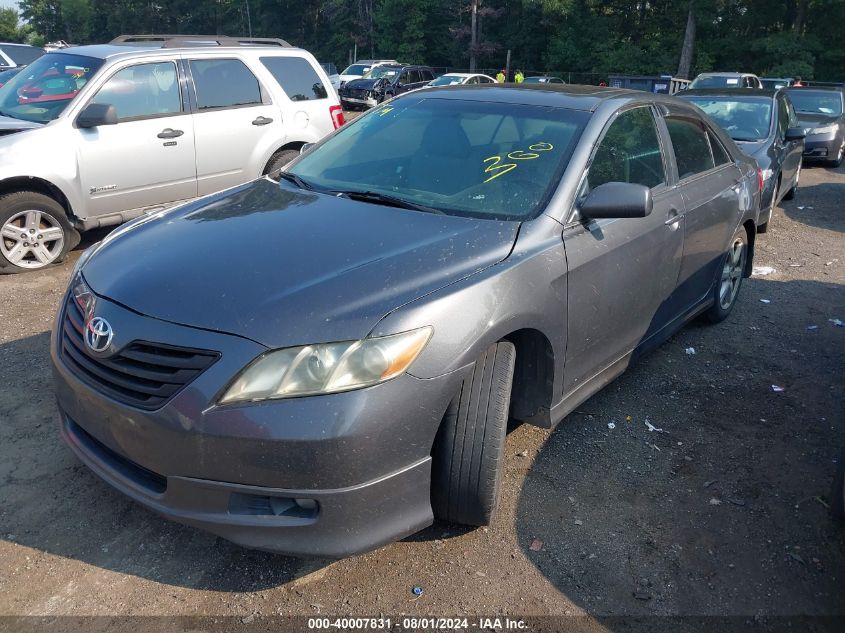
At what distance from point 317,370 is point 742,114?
829cm

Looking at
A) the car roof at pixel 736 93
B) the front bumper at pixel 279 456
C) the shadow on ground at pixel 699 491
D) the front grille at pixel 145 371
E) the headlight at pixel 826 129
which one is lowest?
the shadow on ground at pixel 699 491

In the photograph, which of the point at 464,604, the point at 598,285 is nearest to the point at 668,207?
the point at 598,285

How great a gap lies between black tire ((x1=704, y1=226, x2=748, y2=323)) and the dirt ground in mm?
951

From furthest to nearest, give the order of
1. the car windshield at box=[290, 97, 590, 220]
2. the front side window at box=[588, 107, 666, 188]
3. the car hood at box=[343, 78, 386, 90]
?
the car hood at box=[343, 78, 386, 90] < the front side window at box=[588, 107, 666, 188] < the car windshield at box=[290, 97, 590, 220]

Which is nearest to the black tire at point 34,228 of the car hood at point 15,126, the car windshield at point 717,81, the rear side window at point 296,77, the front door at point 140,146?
the front door at point 140,146

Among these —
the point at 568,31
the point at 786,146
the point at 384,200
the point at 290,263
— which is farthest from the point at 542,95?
the point at 568,31

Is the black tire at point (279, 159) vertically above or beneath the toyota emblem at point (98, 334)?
beneath

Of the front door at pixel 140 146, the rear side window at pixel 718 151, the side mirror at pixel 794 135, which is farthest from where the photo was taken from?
the side mirror at pixel 794 135

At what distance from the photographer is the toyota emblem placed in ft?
8.22

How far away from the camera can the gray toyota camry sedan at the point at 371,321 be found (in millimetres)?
2295

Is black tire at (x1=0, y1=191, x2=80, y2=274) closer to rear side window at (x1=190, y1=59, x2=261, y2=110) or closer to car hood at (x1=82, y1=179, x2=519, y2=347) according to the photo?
rear side window at (x1=190, y1=59, x2=261, y2=110)

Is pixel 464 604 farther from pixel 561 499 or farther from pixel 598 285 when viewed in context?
pixel 598 285

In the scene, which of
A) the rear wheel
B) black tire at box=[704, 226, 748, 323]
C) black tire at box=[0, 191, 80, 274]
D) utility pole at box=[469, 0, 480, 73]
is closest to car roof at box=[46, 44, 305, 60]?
black tire at box=[0, 191, 80, 274]

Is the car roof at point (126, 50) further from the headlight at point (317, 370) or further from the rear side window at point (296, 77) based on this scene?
the headlight at point (317, 370)
